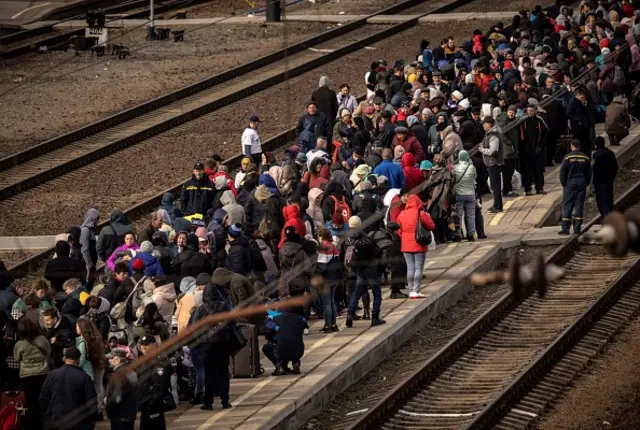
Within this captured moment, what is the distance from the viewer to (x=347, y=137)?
27.4 meters

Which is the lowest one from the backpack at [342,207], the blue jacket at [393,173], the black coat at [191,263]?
the black coat at [191,263]

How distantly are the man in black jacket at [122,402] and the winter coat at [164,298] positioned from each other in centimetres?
226

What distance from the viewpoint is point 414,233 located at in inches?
885

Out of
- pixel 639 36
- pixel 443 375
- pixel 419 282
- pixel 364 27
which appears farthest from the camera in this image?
pixel 364 27

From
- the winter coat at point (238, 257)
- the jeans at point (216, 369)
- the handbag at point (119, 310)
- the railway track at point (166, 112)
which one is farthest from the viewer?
the railway track at point (166, 112)

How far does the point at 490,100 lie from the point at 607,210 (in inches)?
121

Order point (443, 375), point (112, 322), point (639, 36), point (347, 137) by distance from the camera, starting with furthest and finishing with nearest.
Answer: point (639, 36) → point (347, 137) → point (443, 375) → point (112, 322)

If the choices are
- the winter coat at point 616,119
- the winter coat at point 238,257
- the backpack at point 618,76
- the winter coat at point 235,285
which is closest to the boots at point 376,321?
the winter coat at point 238,257

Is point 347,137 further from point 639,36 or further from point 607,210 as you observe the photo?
point 639,36

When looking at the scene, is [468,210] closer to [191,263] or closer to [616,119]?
[191,263]

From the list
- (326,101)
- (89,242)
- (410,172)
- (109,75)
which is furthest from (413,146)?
(109,75)

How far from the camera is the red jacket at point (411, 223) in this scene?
22.5m

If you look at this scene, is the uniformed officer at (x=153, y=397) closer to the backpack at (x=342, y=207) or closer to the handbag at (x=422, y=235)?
the handbag at (x=422, y=235)

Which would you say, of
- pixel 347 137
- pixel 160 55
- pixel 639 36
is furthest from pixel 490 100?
pixel 160 55
